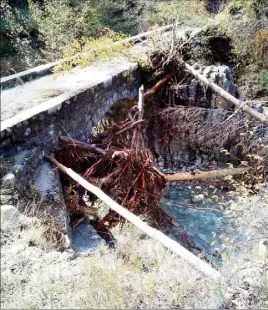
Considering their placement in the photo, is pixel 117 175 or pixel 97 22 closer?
pixel 117 175

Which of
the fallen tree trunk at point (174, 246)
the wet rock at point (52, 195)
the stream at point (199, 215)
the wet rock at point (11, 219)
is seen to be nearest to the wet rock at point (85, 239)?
the wet rock at point (52, 195)

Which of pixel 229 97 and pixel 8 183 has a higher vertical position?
pixel 8 183

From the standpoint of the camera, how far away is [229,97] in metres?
6.89

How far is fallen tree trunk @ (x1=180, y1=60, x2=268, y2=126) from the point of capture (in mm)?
6316

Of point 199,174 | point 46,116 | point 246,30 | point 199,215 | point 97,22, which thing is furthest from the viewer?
point 97,22

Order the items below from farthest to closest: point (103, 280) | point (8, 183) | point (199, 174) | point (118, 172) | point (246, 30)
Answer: point (246, 30)
point (199, 174)
point (118, 172)
point (8, 183)
point (103, 280)

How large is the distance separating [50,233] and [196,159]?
20.1 feet

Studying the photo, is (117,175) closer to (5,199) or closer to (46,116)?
(46,116)

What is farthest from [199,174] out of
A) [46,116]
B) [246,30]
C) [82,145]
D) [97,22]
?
[97,22]

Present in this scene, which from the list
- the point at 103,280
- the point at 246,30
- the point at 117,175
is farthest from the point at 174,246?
the point at 246,30

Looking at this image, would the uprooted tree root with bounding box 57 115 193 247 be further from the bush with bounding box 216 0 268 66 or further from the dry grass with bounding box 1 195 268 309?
the bush with bounding box 216 0 268 66

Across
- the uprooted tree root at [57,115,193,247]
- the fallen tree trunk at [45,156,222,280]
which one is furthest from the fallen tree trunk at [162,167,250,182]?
the fallen tree trunk at [45,156,222,280]

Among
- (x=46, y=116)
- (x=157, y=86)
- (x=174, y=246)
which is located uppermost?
(x=46, y=116)

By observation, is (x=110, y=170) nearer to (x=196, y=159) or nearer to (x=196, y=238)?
(x=196, y=238)
